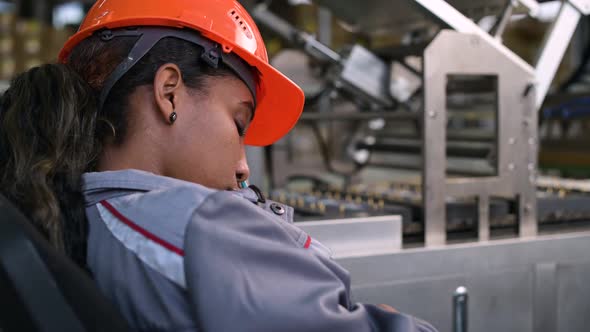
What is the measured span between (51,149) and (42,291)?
22cm

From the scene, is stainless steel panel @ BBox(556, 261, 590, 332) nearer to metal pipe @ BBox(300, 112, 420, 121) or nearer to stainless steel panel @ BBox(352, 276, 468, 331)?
stainless steel panel @ BBox(352, 276, 468, 331)

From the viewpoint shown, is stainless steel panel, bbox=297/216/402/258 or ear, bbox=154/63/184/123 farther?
stainless steel panel, bbox=297/216/402/258

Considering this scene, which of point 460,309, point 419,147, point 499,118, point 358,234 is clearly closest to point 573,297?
point 460,309

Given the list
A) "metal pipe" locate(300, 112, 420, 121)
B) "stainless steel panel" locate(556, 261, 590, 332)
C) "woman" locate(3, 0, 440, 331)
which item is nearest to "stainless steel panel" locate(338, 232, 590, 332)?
"stainless steel panel" locate(556, 261, 590, 332)

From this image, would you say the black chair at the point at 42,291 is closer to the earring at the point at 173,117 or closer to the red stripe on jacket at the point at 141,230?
the red stripe on jacket at the point at 141,230

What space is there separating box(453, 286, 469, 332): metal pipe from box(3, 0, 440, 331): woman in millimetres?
641

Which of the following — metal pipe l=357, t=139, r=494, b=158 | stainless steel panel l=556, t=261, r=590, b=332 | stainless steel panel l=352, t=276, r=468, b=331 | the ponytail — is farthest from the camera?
metal pipe l=357, t=139, r=494, b=158

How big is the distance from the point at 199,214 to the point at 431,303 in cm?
95

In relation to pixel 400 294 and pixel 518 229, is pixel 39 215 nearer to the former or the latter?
pixel 400 294

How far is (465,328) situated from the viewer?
145 cm

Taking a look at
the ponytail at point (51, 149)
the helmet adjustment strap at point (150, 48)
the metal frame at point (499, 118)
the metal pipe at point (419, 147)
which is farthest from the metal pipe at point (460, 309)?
the ponytail at point (51, 149)

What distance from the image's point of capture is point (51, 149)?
0.76 metres

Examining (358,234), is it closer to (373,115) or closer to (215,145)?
(373,115)

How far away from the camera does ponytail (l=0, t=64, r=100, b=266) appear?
0.71m
